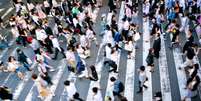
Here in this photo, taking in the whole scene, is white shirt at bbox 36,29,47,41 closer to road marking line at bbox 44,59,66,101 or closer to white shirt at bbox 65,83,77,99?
road marking line at bbox 44,59,66,101

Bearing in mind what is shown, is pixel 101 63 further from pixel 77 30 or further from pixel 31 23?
pixel 31 23

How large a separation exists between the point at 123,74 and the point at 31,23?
7.81 meters

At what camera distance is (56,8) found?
73.5 feet

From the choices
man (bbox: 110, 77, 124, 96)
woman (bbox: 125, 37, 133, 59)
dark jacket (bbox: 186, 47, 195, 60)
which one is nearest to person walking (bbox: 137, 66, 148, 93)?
man (bbox: 110, 77, 124, 96)

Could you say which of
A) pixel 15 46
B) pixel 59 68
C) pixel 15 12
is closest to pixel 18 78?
pixel 59 68

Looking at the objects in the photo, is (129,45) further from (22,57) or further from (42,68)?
(22,57)

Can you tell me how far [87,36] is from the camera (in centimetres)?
1798

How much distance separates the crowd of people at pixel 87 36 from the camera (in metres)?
14.4

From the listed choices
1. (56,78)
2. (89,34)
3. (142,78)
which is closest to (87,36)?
(89,34)

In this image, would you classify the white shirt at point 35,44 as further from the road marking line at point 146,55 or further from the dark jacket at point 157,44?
the dark jacket at point 157,44

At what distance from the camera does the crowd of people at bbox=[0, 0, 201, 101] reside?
14.4 m

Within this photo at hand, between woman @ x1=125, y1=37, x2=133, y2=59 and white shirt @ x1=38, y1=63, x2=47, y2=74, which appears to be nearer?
white shirt @ x1=38, y1=63, x2=47, y2=74

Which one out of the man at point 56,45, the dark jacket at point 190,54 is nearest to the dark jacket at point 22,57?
the man at point 56,45

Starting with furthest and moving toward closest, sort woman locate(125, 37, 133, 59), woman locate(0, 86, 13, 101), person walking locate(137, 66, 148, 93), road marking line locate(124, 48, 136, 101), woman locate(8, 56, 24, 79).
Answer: woman locate(125, 37, 133, 59) → woman locate(8, 56, 24, 79) → road marking line locate(124, 48, 136, 101) → woman locate(0, 86, 13, 101) → person walking locate(137, 66, 148, 93)
